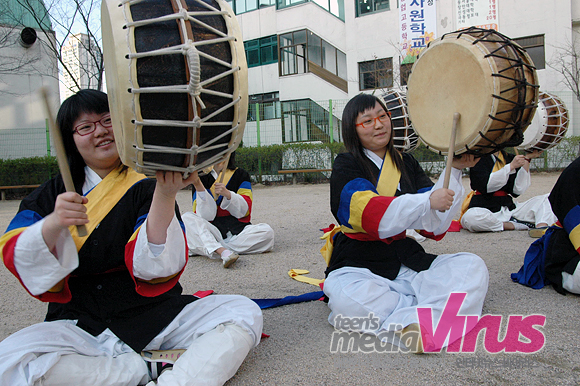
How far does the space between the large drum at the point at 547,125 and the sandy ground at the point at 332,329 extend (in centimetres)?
94

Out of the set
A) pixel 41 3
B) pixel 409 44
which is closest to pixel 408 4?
pixel 409 44

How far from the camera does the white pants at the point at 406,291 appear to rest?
2211 millimetres

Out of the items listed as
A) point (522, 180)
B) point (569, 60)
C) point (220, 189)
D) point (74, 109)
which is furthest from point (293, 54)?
point (74, 109)

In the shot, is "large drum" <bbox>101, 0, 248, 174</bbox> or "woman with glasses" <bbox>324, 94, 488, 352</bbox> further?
"woman with glasses" <bbox>324, 94, 488, 352</bbox>

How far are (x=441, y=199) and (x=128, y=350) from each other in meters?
1.51

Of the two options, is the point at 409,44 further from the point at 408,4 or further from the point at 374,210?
the point at 374,210

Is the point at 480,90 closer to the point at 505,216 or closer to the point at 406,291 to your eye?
the point at 406,291

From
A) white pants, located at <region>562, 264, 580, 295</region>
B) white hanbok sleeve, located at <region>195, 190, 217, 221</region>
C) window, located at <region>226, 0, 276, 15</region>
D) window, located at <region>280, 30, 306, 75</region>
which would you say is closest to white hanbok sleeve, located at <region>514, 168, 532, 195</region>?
white pants, located at <region>562, 264, 580, 295</region>

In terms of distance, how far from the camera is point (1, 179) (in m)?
11.1

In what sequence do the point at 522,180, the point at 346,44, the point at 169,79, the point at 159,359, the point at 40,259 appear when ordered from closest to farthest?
1. the point at 169,79
2. the point at 40,259
3. the point at 159,359
4. the point at 522,180
5. the point at 346,44

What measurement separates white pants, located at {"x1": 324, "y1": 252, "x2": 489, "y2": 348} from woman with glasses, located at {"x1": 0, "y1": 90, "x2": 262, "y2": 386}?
550 mm

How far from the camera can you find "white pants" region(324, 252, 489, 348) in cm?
221

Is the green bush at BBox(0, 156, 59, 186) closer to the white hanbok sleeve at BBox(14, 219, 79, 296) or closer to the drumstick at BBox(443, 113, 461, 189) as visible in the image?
the white hanbok sleeve at BBox(14, 219, 79, 296)

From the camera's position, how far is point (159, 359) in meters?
1.85
